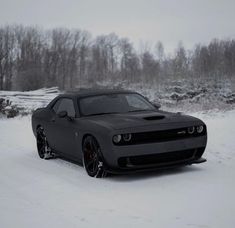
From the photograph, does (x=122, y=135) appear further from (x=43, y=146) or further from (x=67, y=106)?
(x=43, y=146)

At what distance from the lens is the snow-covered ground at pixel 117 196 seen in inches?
163

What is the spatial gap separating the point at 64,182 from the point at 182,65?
4106 cm

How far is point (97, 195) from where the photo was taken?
5164 millimetres

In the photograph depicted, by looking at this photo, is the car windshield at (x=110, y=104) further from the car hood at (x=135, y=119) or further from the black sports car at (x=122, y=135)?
the car hood at (x=135, y=119)

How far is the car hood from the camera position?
584 cm

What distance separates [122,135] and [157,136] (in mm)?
497

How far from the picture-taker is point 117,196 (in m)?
5.08

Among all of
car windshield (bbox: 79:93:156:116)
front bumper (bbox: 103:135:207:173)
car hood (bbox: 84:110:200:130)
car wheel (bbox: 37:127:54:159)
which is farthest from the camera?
car wheel (bbox: 37:127:54:159)

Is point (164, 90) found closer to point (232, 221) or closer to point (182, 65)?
point (182, 65)

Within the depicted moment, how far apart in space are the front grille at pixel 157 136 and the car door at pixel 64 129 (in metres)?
1.19

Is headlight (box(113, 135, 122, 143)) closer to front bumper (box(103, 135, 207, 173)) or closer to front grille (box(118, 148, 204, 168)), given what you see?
front bumper (box(103, 135, 207, 173))

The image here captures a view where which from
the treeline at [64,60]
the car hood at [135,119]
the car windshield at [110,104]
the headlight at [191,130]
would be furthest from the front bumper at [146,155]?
Answer: the treeline at [64,60]

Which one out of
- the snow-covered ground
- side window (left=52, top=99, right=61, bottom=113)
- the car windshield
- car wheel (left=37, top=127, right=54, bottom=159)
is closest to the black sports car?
the car windshield

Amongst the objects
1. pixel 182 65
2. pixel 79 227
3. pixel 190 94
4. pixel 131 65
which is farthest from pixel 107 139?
pixel 131 65
